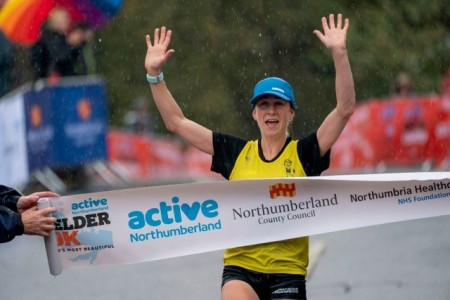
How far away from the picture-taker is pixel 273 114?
7434 mm

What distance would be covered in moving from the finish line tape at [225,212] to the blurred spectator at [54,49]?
9.19 m

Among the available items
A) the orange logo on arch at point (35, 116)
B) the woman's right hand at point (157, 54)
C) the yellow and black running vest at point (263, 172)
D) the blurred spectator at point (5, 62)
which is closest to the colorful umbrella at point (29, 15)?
the blurred spectator at point (5, 62)

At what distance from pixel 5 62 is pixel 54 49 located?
90 centimetres

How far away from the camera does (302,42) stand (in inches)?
917

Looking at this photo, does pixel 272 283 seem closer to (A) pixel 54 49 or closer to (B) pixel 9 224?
(B) pixel 9 224

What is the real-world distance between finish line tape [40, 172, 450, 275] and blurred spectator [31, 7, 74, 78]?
9.19 meters

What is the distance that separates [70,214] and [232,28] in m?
16.9

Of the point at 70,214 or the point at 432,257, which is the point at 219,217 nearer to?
the point at 70,214

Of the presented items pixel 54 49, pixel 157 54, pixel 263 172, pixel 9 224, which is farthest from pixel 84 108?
pixel 9 224

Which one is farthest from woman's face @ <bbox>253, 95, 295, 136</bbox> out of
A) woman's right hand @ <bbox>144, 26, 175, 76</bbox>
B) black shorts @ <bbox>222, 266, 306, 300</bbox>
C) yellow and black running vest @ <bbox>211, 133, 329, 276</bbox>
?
black shorts @ <bbox>222, 266, 306, 300</bbox>

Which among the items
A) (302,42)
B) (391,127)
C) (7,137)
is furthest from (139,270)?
(302,42)

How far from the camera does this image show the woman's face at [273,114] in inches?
292

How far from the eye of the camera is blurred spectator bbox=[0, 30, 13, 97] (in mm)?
17047

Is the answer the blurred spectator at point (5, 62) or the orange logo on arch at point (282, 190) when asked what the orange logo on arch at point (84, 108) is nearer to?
the blurred spectator at point (5, 62)
